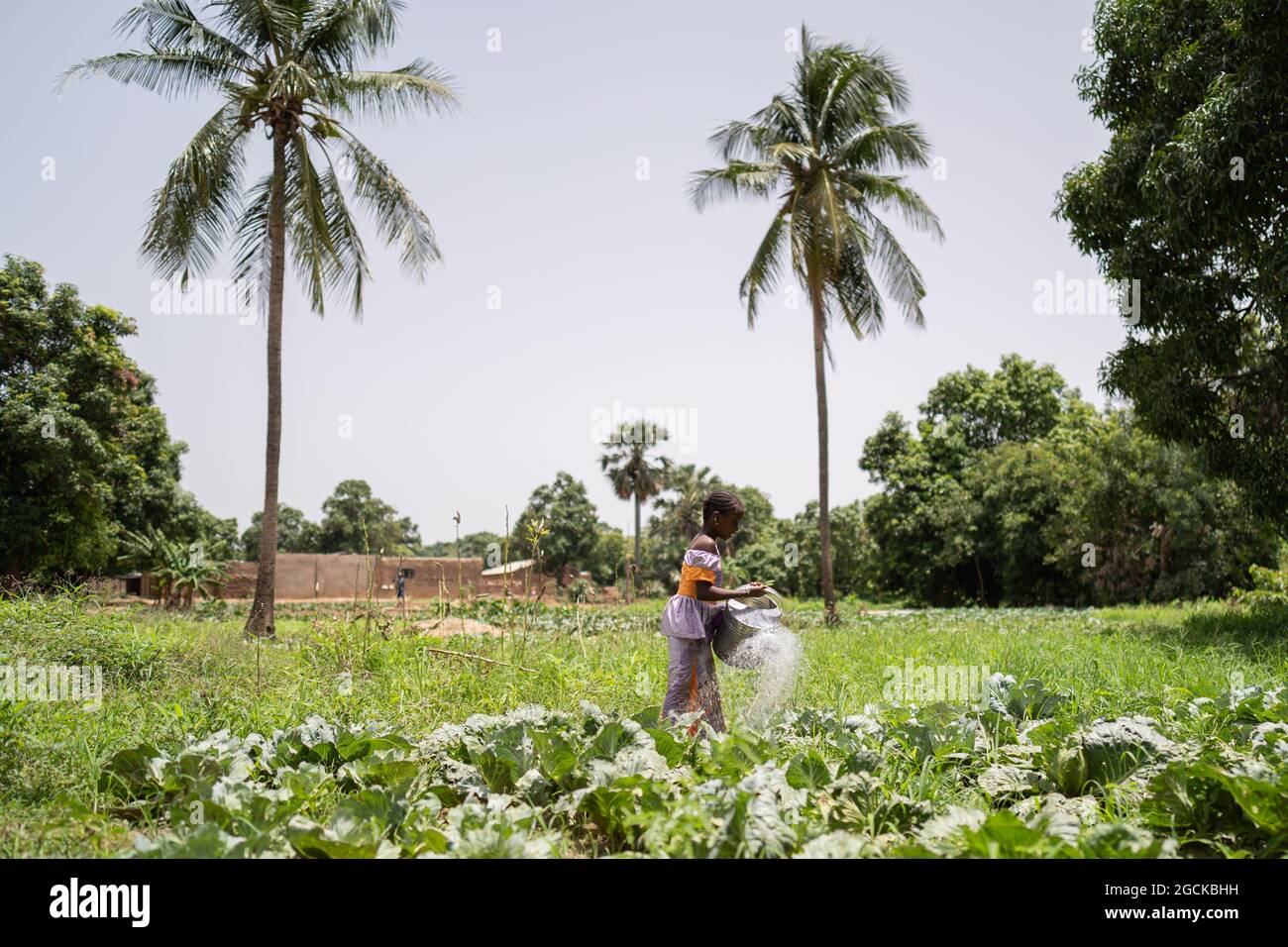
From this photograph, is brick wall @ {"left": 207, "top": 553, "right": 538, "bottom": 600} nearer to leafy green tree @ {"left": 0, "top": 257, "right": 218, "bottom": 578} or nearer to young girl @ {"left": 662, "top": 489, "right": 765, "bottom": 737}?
leafy green tree @ {"left": 0, "top": 257, "right": 218, "bottom": 578}

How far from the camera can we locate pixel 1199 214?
9711mm

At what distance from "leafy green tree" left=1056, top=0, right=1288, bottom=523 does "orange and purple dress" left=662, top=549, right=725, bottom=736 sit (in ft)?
27.2

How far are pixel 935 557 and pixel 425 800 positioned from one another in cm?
3133

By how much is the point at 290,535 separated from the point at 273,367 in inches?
2003

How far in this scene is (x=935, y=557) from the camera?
31.6 metres

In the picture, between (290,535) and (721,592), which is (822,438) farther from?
(290,535)

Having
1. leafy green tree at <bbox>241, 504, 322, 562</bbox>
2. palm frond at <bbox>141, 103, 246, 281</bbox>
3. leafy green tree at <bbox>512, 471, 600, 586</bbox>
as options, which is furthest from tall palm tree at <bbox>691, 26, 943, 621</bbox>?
leafy green tree at <bbox>241, 504, 322, 562</bbox>

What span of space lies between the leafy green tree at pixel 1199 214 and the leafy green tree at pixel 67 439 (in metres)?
20.1

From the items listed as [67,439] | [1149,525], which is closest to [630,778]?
[67,439]

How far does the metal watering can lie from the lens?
4.48m

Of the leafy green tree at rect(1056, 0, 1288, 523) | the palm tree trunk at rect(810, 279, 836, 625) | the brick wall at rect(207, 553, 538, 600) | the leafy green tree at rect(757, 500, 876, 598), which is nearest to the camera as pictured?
the leafy green tree at rect(1056, 0, 1288, 523)

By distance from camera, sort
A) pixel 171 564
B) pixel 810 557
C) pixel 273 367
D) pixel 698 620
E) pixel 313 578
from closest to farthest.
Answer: pixel 698 620, pixel 273 367, pixel 171 564, pixel 313 578, pixel 810 557

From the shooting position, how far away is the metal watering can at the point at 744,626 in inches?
176
